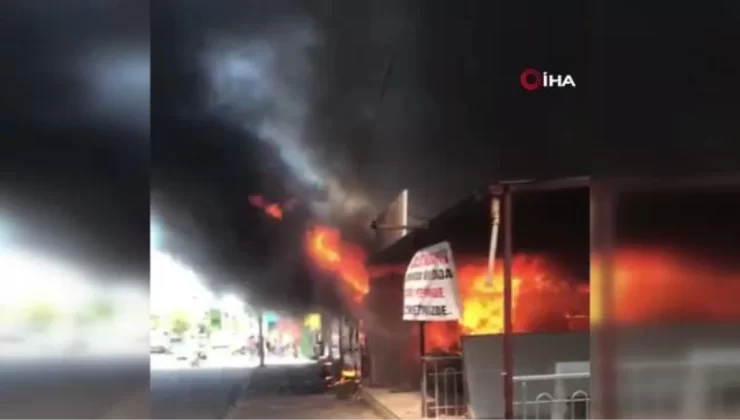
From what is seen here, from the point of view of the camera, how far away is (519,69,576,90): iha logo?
3.84 feet

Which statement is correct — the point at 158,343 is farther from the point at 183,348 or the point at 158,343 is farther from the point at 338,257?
the point at 338,257

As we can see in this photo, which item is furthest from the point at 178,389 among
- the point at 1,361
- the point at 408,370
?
the point at 408,370

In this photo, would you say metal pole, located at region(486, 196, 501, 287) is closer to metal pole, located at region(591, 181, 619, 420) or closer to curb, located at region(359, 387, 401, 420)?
metal pole, located at region(591, 181, 619, 420)

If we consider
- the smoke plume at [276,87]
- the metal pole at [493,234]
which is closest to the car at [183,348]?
the smoke plume at [276,87]

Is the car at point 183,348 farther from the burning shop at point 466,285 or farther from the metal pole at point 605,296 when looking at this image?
the metal pole at point 605,296

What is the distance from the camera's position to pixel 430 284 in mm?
1275

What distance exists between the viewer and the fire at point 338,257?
116 cm

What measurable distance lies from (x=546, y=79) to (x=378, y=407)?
63 centimetres

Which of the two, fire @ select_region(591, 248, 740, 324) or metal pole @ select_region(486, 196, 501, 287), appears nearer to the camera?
fire @ select_region(591, 248, 740, 324)

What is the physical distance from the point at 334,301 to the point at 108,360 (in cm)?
36

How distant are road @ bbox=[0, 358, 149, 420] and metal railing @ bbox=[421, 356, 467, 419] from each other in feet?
1.77

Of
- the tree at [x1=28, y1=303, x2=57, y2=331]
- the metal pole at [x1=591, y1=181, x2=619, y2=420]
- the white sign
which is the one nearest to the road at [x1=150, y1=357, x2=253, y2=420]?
the tree at [x1=28, y1=303, x2=57, y2=331]

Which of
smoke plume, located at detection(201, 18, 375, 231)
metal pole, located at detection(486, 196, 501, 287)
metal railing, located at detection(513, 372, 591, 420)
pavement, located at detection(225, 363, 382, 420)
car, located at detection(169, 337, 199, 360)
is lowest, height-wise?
metal railing, located at detection(513, 372, 591, 420)

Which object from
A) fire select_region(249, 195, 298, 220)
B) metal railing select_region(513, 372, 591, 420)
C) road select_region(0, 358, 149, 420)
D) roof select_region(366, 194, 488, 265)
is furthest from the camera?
metal railing select_region(513, 372, 591, 420)
